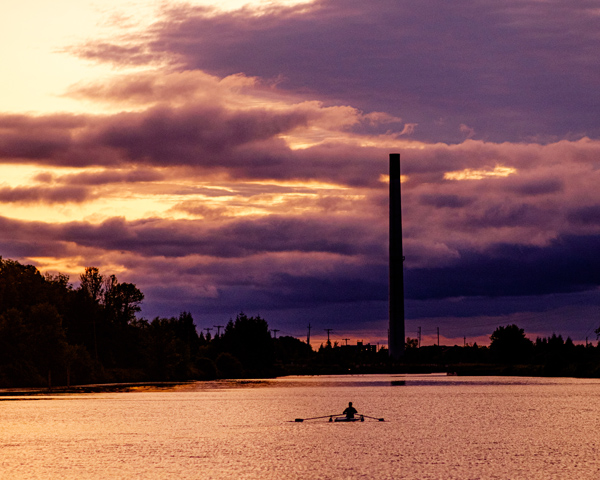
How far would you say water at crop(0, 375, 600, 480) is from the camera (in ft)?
146

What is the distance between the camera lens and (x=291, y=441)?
60.1m

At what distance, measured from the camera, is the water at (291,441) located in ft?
146

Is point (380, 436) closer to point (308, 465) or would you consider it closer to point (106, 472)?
point (308, 465)

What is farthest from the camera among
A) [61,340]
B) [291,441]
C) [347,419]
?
[61,340]

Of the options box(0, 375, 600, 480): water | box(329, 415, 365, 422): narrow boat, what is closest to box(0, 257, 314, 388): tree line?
box(0, 375, 600, 480): water

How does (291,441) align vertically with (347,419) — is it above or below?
below

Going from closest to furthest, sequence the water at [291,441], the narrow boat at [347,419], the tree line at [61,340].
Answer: the water at [291,441] < the narrow boat at [347,419] < the tree line at [61,340]

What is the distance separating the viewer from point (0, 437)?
62.1 m

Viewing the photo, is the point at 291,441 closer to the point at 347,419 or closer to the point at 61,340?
the point at 347,419

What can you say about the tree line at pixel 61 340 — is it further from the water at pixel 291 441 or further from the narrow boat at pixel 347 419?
the narrow boat at pixel 347 419

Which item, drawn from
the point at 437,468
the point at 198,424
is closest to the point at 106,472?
the point at 437,468

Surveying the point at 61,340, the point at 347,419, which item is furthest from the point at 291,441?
the point at 61,340

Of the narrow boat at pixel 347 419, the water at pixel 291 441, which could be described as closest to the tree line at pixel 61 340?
the water at pixel 291 441

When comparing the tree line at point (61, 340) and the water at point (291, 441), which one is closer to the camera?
the water at point (291, 441)
